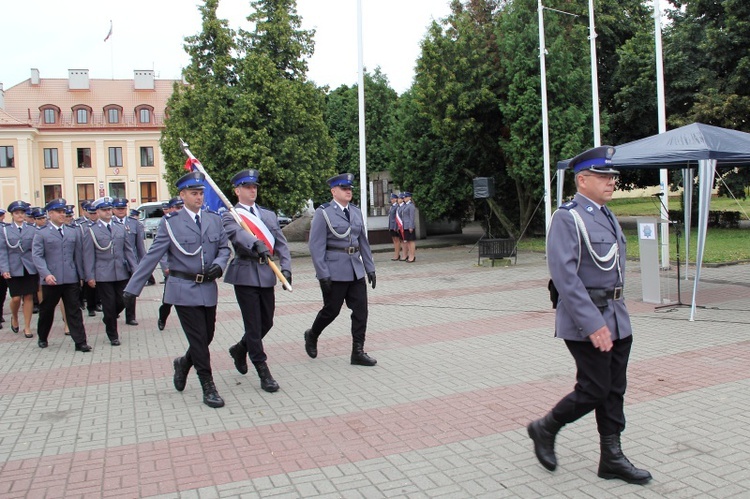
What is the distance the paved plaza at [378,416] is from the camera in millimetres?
4406

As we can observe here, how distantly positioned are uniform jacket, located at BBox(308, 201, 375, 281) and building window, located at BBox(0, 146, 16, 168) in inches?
2230

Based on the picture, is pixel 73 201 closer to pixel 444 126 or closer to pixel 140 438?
pixel 444 126

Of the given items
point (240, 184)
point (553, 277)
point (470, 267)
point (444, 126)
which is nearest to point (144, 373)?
point (240, 184)

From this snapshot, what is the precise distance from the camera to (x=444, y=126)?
2288 cm

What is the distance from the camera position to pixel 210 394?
6.22 meters

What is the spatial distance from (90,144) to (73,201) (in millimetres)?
5168

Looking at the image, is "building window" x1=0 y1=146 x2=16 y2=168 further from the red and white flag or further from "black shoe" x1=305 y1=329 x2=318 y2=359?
the red and white flag

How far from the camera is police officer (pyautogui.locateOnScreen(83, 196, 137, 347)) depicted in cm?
957

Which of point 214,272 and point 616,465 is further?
point 214,272

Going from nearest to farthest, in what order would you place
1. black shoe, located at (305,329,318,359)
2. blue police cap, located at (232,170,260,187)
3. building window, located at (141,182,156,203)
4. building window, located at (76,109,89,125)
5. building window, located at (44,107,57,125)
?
blue police cap, located at (232,170,260,187) → black shoe, located at (305,329,318,359) → building window, located at (44,107,57,125) → building window, located at (76,109,89,125) → building window, located at (141,182,156,203)

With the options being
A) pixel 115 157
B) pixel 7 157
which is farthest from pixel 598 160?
pixel 115 157

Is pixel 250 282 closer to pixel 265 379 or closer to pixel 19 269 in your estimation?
pixel 265 379

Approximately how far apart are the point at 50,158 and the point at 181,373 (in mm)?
58733

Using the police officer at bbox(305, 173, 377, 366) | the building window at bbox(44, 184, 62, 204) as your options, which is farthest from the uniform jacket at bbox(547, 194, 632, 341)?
Result: the building window at bbox(44, 184, 62, 204)
